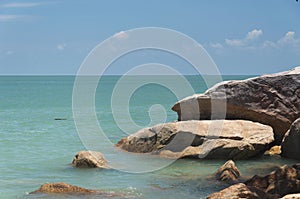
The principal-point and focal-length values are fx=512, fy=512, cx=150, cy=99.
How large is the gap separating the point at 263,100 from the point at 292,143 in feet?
7.28

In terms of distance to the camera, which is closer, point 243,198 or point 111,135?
point 243,198

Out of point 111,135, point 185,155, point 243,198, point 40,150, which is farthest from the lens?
point 111,135

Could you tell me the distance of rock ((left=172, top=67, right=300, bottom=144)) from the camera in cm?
1798

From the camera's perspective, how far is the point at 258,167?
15.5 meters

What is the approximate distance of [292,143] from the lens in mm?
16484

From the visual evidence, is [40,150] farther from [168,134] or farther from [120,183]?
[120,183]

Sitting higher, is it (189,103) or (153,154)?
(189,103)

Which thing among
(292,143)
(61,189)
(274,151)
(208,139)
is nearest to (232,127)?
(208,139)

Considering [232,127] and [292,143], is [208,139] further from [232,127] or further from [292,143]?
[292,143]

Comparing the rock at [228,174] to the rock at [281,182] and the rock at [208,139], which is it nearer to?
the rock at [281,182]

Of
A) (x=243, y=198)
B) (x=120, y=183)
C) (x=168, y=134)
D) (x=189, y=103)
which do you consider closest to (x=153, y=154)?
(x=168, y=134)

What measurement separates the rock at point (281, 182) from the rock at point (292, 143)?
432 cm

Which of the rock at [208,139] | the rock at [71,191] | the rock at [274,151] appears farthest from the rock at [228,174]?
the rock at [274,151]

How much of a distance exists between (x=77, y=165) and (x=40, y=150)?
15.4ft
